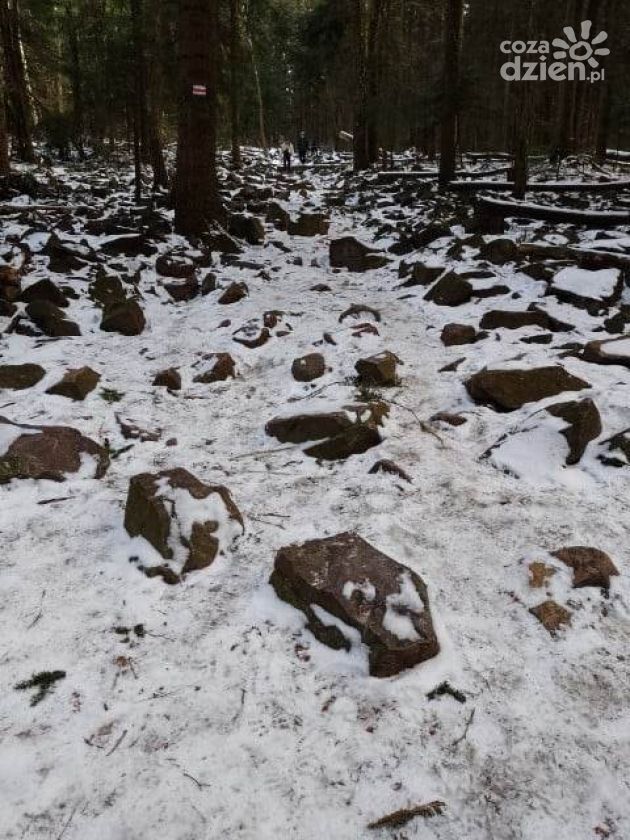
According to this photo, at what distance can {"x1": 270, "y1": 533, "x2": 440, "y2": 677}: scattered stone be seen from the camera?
2.44 meters

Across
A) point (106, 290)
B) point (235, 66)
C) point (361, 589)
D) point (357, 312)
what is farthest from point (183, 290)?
point (235, 66)

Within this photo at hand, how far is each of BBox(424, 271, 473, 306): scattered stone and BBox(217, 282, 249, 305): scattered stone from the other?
2.72m

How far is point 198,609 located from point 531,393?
10.5 ft

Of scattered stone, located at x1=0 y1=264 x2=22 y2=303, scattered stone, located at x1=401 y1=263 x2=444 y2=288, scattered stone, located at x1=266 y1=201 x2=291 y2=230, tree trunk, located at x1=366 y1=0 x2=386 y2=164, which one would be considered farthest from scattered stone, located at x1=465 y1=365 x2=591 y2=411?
tree trunk, located at x1=366 y1=0 x2=386 y2=164

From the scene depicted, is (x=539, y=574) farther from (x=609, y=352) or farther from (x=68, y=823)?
(x=609, y=352)

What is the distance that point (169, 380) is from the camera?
5328mm

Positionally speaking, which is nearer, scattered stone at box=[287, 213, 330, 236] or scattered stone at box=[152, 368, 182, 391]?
scattered stone at box=[152, 368, 182, 391]

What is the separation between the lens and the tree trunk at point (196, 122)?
9086 millimetres

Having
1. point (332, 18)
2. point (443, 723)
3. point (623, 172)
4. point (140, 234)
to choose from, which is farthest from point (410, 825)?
point (332, 18)

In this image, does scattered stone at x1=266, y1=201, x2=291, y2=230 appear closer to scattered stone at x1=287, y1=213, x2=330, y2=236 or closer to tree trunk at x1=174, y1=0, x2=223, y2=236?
scattered stone at x1=287, y1=213, x2=330, y2=236

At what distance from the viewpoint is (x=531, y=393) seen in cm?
446

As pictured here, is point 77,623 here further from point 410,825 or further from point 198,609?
point 410,825

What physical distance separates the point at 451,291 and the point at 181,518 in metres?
5.34

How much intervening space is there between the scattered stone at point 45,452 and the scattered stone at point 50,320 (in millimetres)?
2657
